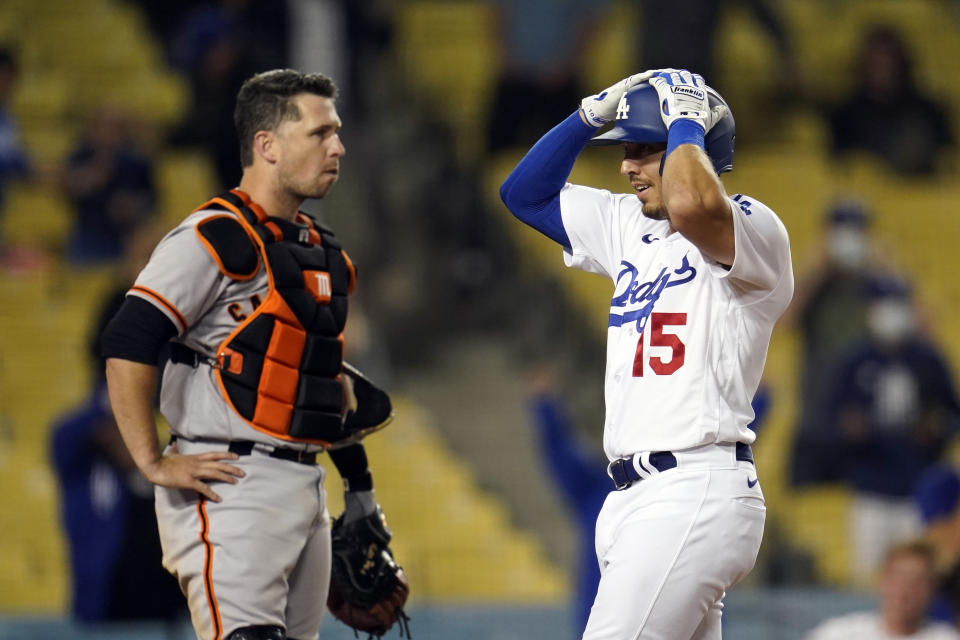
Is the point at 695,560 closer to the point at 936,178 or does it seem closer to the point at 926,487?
the point at 926,487

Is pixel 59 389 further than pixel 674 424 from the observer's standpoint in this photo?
Result: Yes

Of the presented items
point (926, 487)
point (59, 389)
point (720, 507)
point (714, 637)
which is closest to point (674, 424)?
point (720, 507)

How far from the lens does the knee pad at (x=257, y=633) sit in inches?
129

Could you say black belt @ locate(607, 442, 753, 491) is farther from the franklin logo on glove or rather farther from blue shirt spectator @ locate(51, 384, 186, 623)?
blue shirt spectator @ locate(51, 384, 186, 623)

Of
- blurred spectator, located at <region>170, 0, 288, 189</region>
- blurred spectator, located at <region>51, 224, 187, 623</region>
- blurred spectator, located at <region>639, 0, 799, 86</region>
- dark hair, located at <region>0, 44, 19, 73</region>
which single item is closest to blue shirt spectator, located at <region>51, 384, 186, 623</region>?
blurred spectator, located at <region>51, 224, 187, 623</region>

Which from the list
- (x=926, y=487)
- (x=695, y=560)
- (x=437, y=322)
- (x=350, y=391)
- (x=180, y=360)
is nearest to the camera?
(x=695, y=560)

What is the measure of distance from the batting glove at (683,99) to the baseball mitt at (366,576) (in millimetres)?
1338

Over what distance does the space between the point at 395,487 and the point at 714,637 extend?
4817 mm

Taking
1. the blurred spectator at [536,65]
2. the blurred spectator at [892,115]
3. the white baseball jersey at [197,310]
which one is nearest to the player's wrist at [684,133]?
the white baseball jersey at [197,310]

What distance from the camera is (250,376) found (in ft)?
11.1

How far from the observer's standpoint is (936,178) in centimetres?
1113

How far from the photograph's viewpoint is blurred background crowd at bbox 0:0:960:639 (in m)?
6.79

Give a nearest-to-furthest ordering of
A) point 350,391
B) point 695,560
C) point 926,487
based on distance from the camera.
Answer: point 695,560 < point 350,391 < point 926,487

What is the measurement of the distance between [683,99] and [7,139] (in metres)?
6.20
